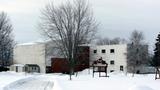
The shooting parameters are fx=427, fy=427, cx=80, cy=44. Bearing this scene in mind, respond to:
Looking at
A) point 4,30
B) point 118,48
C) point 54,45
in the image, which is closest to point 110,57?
point 118,48

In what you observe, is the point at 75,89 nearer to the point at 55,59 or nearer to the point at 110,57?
the point at 55,59

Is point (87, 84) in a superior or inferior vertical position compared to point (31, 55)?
inferior

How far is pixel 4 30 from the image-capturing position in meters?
89.9

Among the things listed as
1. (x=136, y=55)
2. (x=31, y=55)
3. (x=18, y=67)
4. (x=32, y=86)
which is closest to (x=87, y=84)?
(x=32, y=86)

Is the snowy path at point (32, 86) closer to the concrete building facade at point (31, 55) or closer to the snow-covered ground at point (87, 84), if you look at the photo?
the snow-covered ground at point (87, 84)

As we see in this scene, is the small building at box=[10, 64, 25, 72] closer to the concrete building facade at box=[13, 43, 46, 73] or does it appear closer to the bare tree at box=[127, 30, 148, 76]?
the concrete building facade at box=[13, 43, 46, 73]

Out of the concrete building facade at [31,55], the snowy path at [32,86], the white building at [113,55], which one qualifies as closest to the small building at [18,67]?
the concrete building facade at [31,55]

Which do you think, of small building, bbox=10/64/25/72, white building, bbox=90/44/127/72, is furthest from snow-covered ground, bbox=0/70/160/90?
small building, bbox=10/64/25/72

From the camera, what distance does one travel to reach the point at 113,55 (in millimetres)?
113062

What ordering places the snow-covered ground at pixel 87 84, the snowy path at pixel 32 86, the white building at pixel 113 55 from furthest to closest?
the white building at pixel 113 55, the snowy path at pixel 32 86, the snow-covered ground at pixel 87 84

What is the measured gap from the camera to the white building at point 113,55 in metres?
109

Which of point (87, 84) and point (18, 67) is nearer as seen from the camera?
point (87, 84)

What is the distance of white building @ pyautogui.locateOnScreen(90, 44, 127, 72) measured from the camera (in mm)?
109375

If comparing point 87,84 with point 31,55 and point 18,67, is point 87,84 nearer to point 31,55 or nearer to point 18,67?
point 18,67
